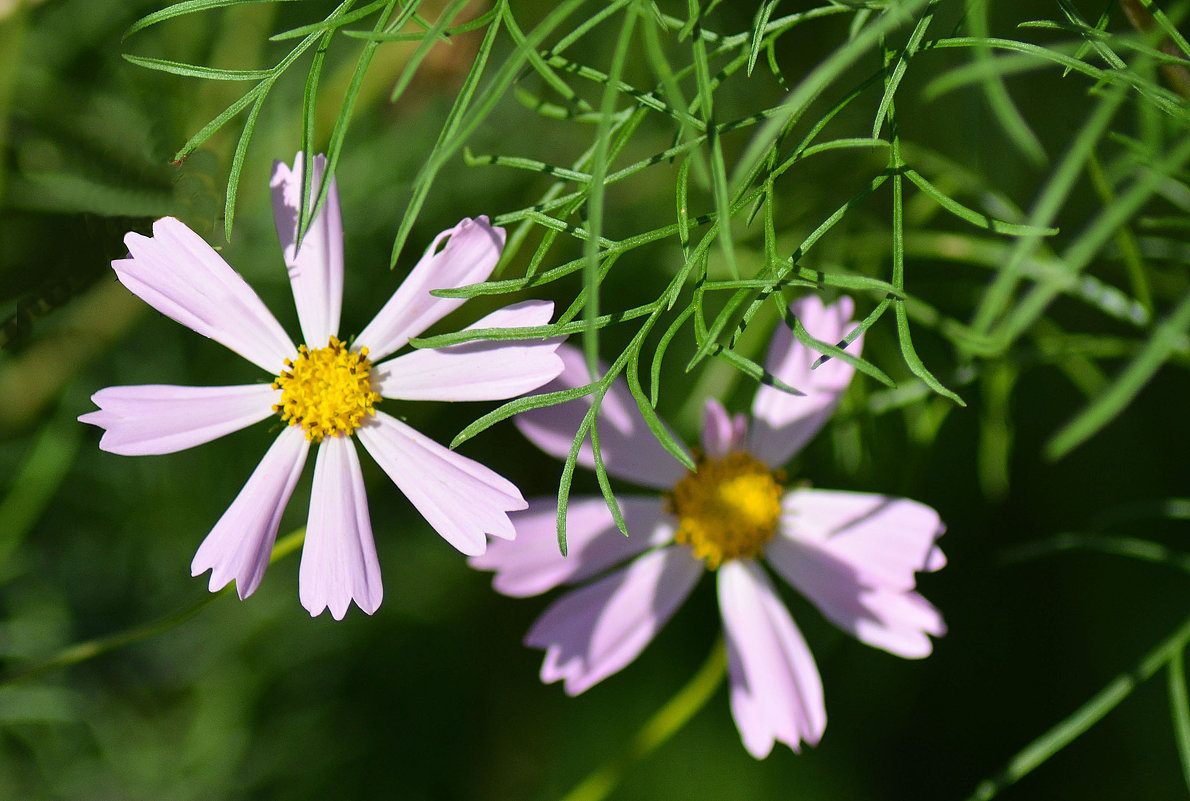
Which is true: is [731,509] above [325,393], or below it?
below

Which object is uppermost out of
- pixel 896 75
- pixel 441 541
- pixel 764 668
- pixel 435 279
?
pixel 441 541

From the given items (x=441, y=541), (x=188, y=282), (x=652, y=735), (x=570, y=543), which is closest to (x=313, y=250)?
(x=188, y=282)

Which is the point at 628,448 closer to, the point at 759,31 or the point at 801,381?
the point at 801,381

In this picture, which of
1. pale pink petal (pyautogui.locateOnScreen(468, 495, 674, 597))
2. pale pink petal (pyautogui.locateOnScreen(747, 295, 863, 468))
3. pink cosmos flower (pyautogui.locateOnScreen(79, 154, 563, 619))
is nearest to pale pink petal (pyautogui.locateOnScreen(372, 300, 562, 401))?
pink cosmos flower (pyautogui.locateOnScreen(79, 154, 563, 619))

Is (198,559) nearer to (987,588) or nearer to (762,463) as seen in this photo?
(762,463)

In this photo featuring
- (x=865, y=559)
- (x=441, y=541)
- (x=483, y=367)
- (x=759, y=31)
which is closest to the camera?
(x=759, y=31)

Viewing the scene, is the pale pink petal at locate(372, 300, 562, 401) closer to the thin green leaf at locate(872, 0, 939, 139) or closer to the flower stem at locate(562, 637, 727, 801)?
the thin green leaf at locate(872, 0, 939, 139)

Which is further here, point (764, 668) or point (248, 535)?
point (764, 668)
